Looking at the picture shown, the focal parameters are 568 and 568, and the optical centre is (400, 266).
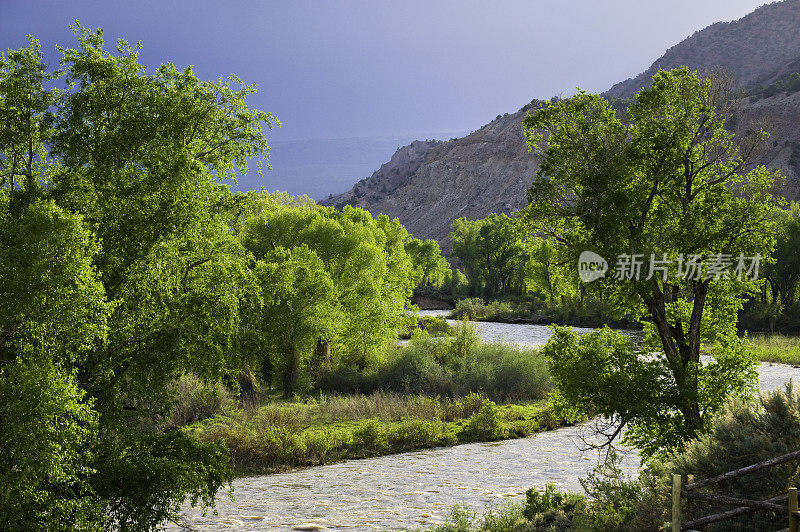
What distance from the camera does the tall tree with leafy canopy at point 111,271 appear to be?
7.63 m

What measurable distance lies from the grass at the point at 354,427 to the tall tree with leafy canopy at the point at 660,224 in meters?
8.88

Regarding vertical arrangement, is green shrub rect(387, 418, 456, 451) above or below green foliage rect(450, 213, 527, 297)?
below

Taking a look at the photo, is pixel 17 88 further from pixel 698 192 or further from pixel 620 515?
pixel 698 192

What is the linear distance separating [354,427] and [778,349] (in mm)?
34446

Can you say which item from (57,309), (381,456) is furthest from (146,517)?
(381,456)

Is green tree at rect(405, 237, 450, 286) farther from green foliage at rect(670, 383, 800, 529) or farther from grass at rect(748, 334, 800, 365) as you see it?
green foliage at rect(670, 383, 800, 529)

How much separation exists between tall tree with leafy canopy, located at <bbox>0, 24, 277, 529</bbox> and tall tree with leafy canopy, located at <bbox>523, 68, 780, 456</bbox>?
7.06 meters

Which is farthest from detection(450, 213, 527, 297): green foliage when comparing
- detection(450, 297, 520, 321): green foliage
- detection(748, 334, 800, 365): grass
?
detection(748, 334, 800, 365): grass

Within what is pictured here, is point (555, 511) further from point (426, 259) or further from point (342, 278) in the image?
point (426, 259)

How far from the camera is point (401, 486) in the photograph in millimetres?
14930

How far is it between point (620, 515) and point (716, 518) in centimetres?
293

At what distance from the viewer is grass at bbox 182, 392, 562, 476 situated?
17.8m

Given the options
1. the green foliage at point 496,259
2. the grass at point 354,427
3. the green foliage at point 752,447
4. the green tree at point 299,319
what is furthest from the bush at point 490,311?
the green foliage at point 752,447

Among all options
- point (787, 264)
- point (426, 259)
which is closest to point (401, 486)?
point (787, 264)
